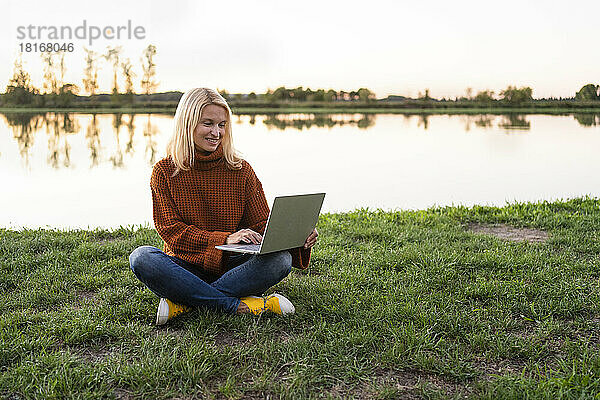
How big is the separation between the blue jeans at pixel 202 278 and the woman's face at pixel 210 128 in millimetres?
614

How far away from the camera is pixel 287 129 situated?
17688 millimetres

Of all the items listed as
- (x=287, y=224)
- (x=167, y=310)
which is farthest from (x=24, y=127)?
(x=287, y=224)

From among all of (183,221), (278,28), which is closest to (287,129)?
(278,28)

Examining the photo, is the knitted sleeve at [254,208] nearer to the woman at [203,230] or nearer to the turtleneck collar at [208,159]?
the woman at [203,230]

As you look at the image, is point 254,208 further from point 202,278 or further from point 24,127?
point 24,127

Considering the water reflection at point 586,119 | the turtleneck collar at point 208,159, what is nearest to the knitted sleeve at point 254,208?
the turtleneck collar at point 208,159

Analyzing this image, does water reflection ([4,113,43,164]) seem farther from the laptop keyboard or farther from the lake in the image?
the laptop keyboard

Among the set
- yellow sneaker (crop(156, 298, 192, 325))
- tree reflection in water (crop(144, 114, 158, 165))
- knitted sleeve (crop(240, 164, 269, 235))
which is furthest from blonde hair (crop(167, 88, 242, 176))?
tree reflection in water (crop(144, 114, 158, 165))

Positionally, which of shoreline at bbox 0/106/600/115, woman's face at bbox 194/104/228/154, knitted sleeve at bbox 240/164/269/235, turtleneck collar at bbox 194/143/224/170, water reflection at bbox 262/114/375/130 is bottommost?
knitted sleeve at bbox 240/164/269/235

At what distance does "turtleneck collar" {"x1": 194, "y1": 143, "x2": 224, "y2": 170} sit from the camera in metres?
3.13

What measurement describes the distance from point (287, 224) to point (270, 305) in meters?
0.53

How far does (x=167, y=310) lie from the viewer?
9.75ft

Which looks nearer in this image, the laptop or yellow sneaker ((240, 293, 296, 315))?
the laptop

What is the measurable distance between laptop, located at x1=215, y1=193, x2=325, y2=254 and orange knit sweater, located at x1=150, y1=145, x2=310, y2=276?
0.19 m
